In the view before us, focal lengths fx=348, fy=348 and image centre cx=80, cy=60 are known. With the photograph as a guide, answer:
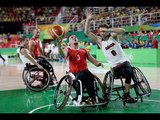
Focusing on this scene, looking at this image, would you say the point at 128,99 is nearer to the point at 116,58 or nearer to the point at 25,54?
the point at 116,58

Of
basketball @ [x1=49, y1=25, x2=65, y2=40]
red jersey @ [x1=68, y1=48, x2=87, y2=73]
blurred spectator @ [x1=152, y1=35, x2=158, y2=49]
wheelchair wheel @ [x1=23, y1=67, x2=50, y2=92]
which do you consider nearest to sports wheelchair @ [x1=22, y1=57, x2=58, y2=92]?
wheelchair wheel @ [x1=23, y1=67, x2=50, y2=92]

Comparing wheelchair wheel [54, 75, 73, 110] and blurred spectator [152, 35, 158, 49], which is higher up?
blurred spectator [152, 35, 158, 49]

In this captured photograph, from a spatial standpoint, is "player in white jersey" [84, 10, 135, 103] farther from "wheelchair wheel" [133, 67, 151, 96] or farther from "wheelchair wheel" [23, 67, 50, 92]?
"wheelchair wheel" [23, 67, 50, 92]

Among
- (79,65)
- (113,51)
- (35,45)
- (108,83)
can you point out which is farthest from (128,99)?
(35,45)

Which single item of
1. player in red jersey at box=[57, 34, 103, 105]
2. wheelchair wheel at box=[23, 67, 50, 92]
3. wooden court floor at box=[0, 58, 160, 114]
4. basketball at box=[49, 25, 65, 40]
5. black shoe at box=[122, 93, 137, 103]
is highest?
basketball at box=[49, 25, 65, 40]

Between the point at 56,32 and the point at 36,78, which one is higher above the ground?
the point at 56,32

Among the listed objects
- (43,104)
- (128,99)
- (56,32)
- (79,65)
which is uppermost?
(56,32)

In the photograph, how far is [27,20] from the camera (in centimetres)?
2181

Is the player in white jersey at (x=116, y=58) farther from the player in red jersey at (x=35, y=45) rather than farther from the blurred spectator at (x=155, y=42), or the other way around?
the blurred spectator at (x=155, y=42)

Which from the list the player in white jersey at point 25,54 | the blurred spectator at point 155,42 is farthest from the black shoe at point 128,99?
the blurred spectator at point 155,42

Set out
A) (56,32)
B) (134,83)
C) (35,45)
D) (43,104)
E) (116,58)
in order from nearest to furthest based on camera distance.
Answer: (56,32), (116,58), (134,83), (43,104), (35,45)

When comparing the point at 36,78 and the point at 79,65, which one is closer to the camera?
the point at 79,65

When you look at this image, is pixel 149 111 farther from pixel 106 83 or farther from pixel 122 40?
pixel 122 40

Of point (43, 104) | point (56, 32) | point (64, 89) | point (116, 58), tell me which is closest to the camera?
point (56, 32)
